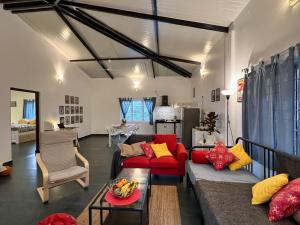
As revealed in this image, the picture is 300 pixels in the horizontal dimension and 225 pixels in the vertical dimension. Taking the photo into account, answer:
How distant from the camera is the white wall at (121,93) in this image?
9.80m

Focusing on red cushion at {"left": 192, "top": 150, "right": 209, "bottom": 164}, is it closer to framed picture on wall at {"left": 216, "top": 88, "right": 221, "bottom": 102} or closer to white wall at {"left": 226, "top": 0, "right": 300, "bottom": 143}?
white wall at {"left": 226, "top": 0, "right": 300, "bottom": 143}

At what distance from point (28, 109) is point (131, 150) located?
862 cm

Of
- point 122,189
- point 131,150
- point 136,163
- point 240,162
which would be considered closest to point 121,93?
point 131,150

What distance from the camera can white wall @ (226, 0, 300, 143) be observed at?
232 cm

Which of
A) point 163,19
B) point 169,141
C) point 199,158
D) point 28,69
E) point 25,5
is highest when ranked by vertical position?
point 25,5

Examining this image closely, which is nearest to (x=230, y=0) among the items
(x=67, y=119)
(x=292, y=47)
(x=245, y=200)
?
(x=292, y=47)

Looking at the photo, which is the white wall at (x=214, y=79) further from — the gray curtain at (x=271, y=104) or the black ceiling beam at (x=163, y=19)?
the gray curtain at (x=271, y=104)

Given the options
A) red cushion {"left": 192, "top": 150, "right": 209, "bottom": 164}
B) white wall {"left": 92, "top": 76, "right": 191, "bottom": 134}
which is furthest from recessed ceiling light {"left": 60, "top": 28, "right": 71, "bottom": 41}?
red cushion {"left": 192, "top": 150, "right": 209, "bottom": 164}

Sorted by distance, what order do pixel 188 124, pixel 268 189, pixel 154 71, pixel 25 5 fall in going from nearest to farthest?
pixel 268 189
pixel 25 5
pixel 188 124
pixel 154 71

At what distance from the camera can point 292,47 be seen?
212 cm

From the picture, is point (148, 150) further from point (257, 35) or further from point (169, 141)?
point (257, 35)

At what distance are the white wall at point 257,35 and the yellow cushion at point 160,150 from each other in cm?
147

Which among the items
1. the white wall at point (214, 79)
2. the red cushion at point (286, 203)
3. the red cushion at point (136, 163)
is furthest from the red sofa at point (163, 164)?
the red cushion at point (286, 203)

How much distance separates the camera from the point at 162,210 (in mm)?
2635
